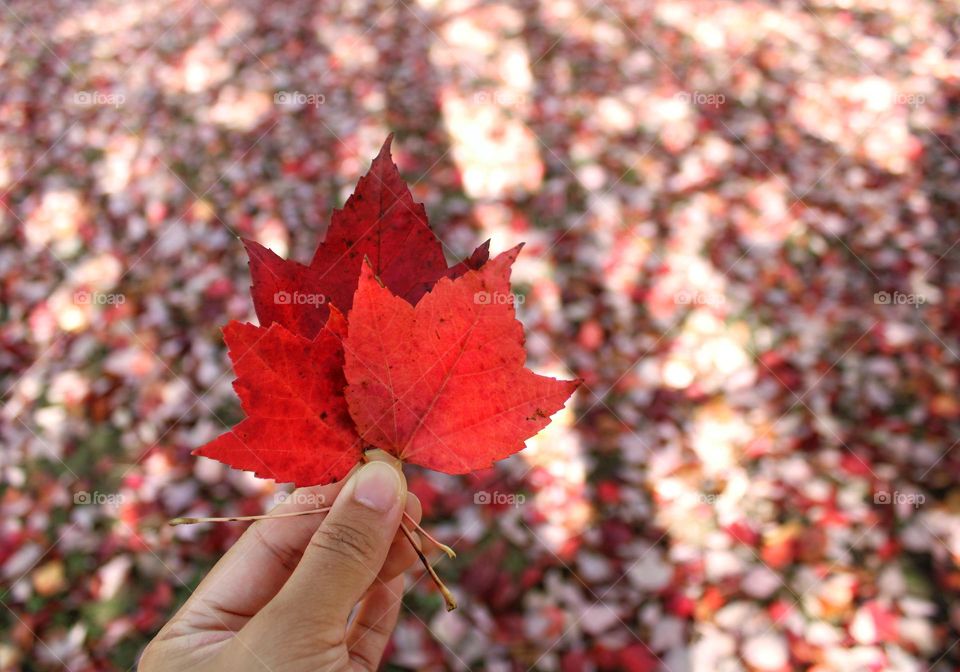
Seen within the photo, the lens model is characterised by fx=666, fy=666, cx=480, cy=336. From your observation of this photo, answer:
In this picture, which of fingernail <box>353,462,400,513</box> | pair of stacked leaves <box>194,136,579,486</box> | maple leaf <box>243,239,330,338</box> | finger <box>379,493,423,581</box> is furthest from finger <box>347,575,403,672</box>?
maple leaf <box>243,239,330,338</box>

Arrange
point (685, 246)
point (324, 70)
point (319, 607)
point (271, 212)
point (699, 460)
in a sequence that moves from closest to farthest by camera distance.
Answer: point (319, 607), point (699, 460), point (685, 246), point (271, 212), point (324, 70)

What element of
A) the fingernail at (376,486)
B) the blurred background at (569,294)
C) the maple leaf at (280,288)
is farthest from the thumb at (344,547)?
the blurred background at (569,294)

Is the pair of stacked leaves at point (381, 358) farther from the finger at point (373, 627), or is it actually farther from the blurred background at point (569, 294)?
the blurred background at point (569, 294)

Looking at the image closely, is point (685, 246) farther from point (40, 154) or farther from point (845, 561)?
point (40, 154)

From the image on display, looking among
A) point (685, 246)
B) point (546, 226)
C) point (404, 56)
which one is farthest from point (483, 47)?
point (685, 246)

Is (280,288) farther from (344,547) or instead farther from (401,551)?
(401,551)
